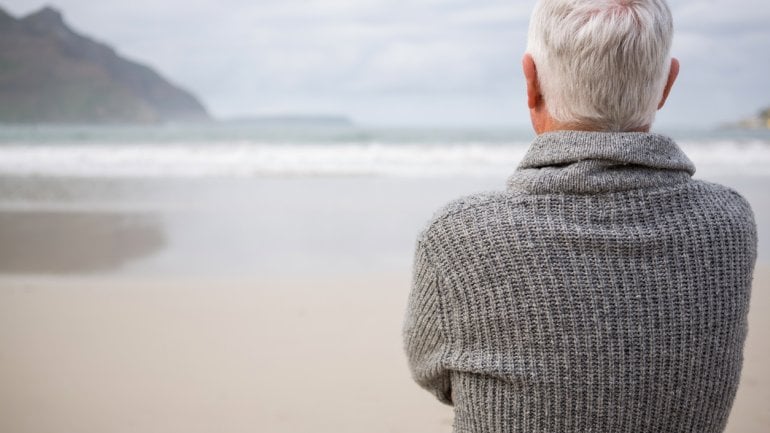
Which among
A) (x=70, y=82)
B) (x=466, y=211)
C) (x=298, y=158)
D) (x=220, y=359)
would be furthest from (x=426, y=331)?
(x=70, y=82)

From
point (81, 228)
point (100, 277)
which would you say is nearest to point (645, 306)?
point (100, 277)

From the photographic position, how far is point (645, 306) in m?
1.14

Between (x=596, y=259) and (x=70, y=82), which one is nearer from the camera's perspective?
(x=596, y=259)

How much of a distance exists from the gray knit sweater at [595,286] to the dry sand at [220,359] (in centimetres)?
175

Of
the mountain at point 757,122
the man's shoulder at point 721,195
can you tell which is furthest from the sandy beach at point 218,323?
the mountain at point 757,122

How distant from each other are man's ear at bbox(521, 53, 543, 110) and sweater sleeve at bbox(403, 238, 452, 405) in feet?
1.10

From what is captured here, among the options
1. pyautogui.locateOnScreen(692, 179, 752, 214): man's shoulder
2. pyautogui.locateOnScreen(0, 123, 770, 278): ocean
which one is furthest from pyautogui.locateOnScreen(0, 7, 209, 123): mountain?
pyautogui.locateOnScreen(692, 179, 752, 214): man's shoulder

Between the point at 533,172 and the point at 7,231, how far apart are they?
648 cm

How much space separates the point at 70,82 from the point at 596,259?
3789cm

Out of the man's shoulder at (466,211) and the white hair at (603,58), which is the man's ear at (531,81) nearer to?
the white hair at (603,58)

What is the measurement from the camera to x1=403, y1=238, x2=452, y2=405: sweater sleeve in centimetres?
124

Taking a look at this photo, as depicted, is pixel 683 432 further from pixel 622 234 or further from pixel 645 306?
pixel 622 234

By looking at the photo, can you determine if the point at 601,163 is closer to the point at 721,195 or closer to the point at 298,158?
the point at 721,195

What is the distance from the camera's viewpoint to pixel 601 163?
113 centimetres
